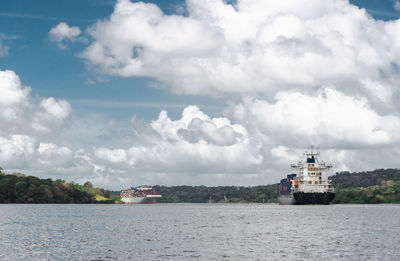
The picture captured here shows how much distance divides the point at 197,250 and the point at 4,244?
30.4m

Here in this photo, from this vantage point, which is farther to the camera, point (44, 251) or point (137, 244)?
point (137, 244)

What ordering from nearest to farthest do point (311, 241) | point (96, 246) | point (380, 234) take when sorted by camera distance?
point (96, 246) → point (311, 241) → point (380, 234)

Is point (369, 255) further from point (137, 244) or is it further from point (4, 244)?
point (4, 244)

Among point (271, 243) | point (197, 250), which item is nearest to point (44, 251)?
point (197, 250)

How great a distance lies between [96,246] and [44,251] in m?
8.66

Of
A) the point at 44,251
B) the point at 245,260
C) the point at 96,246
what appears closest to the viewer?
the point at 245,260

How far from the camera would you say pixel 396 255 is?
202 ft

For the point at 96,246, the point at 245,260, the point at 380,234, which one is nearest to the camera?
the point at 245,260

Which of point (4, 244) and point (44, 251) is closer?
point (44, 251)

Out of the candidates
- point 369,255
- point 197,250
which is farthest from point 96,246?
point 369,255

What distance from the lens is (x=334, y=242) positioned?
256ft

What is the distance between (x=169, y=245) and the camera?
74.8 meters

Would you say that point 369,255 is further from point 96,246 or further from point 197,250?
point 96,246

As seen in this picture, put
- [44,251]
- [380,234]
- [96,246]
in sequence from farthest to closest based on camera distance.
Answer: [380,234] < [96,246] < [44,251]
